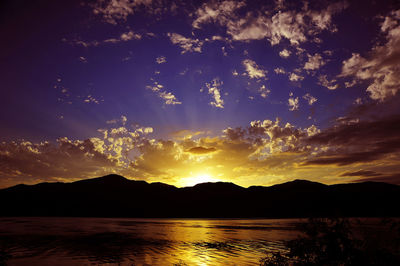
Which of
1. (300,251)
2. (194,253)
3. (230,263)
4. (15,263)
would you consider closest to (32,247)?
(15,263)

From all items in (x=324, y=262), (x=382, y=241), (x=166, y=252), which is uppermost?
(x=382, y=241)

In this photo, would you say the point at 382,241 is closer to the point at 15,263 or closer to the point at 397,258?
the point at 397,258

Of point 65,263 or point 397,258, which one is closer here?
point 397,258

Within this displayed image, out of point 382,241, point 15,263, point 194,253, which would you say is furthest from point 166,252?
point 382,241

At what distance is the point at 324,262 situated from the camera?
10.9m

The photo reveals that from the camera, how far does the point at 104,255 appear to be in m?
36.4

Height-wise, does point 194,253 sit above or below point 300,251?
below

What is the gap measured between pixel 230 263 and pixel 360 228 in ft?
82.9

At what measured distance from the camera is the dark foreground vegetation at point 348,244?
31.0ft

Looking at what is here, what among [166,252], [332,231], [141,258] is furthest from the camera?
[166,252]

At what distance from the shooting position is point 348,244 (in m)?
10.6

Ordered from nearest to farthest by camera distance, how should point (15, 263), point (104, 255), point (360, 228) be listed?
point (360, 228) < point (15, 263) < point (104, 255)

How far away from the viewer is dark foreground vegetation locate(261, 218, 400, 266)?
9453mm

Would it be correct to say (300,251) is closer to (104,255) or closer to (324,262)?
(324,262)
